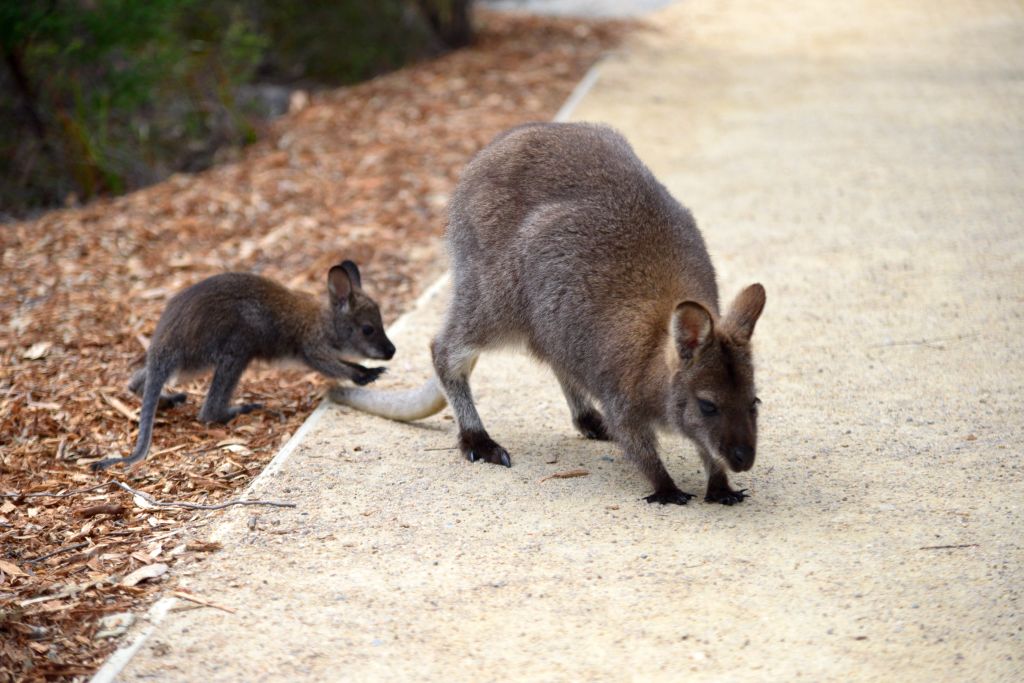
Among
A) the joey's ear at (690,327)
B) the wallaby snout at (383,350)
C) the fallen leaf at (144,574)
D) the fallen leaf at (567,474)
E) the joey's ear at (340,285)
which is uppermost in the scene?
the joey's ear at (690,327)

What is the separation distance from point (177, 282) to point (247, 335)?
78.4 inches

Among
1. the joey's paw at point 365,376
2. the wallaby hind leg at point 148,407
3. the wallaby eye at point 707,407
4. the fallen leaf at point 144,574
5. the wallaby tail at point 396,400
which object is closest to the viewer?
the fallen leaf at point 144,574

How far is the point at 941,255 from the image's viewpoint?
7.59m

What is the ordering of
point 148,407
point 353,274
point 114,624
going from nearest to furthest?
1. point 114,624
2. point 148,407
3. point 353,274

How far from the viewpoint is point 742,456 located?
433cm

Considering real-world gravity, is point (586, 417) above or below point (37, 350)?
above

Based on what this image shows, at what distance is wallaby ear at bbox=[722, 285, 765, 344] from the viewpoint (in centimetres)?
444

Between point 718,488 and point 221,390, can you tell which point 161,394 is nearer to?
point 221,390

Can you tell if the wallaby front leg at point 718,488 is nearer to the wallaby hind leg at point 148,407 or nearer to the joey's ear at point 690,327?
the joey's ear at point 690,327

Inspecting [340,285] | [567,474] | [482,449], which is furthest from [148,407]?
[567,474]

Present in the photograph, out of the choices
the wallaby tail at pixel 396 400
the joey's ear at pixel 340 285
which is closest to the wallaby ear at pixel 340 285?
the joey's ear at pixel 340 285

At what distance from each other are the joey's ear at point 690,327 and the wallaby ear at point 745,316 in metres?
0.11

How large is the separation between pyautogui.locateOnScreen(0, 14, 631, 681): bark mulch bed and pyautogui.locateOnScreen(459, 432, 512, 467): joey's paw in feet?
3.17

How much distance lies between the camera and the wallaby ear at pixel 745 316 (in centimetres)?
444
